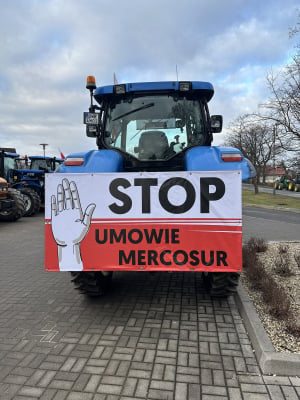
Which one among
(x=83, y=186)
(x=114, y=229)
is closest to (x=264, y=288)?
(x=114, y=229)

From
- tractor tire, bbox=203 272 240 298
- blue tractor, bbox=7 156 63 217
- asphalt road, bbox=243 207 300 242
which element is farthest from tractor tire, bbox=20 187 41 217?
tractor tire, bbox=203 272 240 298

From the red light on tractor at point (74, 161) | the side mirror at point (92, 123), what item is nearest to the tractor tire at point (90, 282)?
the red light on tractor at point (74, 161)

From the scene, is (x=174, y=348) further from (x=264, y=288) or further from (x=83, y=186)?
(x=83, y=186)

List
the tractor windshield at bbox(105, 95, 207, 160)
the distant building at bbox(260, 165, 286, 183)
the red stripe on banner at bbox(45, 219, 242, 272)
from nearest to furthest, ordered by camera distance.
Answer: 1. the red stripe on banner at bbox(45, 219, 242, 272)
2. the tractor windshield at bbox(105, 95, 207, 160)
3. the distant building at bbox(260, 165, 286, 183)

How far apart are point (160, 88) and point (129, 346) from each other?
3.13 m

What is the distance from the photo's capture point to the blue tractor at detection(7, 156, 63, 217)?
1280cm

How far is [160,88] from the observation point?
4.04 m

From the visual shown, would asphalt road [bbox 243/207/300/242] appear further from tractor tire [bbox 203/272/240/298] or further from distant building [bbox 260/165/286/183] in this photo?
distant building [bbox 260/165/286/183]

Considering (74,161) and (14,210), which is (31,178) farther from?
(74,161)

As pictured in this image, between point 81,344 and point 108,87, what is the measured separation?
316cm

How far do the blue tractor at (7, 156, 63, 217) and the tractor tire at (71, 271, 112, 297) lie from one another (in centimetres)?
979

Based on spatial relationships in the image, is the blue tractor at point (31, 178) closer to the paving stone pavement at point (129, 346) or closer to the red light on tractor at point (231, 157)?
the paving stone pavement at point (129, 346)

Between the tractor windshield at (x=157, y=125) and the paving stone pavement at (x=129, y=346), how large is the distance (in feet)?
6.48

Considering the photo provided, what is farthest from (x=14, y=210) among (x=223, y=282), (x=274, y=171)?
(x=274, y=171)
